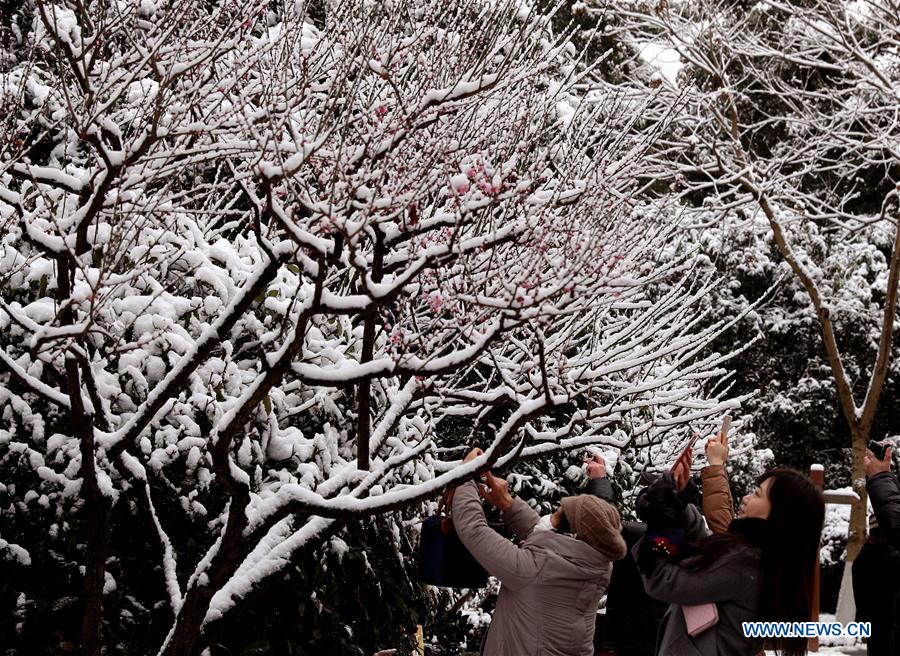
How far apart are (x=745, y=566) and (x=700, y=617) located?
0.70 feet

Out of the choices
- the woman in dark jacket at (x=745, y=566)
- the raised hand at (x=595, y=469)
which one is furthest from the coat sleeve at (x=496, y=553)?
the raised hand at (x=595, y=469)

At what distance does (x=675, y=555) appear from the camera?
9.62 ft

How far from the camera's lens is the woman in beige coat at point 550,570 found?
3.32m

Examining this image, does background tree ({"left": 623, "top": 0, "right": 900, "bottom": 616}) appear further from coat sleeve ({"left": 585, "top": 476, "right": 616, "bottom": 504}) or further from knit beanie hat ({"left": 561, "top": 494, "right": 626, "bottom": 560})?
knit beanie hat ({"left": 561, "top": 494, "right": 626, "bottom": 560})

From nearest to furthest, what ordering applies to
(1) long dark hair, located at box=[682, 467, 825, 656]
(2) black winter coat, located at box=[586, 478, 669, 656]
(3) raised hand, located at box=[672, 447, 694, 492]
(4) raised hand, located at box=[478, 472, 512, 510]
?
(1) long dark hair, located at box=[682, 467, 825, 656] < (3) raised hand, located at box=[672, 447, 694, 492] < (4) raised hand, located at box=[478, 472, 512, 510] < (2) black winter coat, located at box=[586, 478, 669, 656]

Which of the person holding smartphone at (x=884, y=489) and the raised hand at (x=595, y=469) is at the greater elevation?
the raised hand at (x=595, y=469)

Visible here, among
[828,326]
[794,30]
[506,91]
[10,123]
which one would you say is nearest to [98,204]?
[10,123]

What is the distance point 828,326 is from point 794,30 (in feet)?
12.9

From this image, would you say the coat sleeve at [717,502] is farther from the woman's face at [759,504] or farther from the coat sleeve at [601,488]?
the coat sleeve at [601,488]

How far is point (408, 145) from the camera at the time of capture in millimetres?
3721

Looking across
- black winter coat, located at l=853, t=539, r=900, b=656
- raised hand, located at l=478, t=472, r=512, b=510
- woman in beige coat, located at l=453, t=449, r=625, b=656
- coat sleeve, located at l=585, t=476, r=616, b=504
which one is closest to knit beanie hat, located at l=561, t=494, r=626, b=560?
woman in beige coat, located at l=453, t=449, r=625, b=656

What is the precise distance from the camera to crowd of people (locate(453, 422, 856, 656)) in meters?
2.83

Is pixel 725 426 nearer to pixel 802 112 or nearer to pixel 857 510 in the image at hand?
pixel 857 510

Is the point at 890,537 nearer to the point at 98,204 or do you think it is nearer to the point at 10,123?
the point at 98,204
